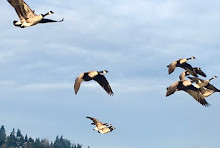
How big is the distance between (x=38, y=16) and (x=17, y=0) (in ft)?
7.36

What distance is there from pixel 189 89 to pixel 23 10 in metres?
21.4

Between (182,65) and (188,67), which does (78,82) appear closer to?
(182,65)

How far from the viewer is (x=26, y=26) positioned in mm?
44438

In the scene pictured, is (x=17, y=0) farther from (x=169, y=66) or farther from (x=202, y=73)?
(x=202, y=73)

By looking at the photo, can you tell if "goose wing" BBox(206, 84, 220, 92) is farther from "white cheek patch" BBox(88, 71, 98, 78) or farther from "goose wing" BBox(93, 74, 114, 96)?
"white cheek patch" BBox(88, 71, 98, 78)

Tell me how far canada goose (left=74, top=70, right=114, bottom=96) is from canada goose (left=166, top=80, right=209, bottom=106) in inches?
250

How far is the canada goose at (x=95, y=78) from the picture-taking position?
51.6 meters

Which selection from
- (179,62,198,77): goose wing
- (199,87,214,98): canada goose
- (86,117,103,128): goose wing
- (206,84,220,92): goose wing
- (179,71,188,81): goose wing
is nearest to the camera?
(86,117,103,128): goose wing

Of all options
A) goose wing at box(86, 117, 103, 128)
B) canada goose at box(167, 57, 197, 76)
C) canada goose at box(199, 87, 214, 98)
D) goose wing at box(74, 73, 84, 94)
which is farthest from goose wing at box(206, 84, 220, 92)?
goose wing at box(74, 73, 84, 94)

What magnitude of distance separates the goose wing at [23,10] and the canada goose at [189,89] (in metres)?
17.2

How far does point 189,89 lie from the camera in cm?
5772

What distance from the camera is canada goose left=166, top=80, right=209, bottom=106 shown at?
5543 cm

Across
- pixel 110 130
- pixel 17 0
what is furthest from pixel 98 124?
pixel 17 0

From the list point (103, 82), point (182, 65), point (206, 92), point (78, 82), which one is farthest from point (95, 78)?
point (206, 92)
